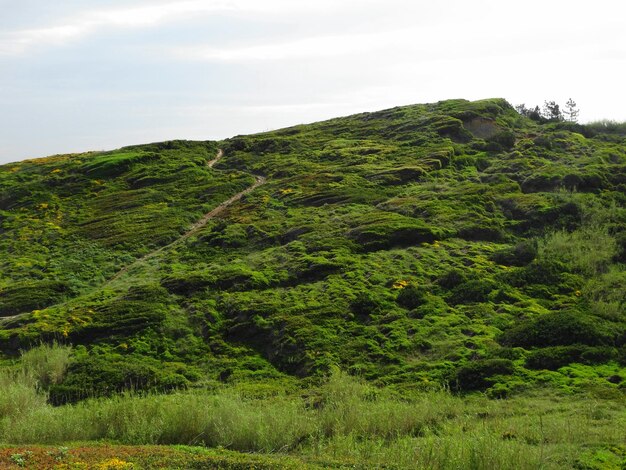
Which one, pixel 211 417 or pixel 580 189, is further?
pixel 580 189

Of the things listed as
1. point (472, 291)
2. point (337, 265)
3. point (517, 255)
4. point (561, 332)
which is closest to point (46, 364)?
point (337, 265)

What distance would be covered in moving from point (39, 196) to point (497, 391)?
48.9 metres

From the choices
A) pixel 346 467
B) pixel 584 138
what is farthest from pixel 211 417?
pixel 584 138

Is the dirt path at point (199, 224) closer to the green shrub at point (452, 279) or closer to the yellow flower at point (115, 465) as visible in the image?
the green shrub at point (452, 279)

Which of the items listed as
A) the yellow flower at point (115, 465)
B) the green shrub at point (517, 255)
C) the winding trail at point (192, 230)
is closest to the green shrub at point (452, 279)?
the green shrub at point (517, 255)

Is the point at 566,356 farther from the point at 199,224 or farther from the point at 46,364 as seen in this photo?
the point at 199,224

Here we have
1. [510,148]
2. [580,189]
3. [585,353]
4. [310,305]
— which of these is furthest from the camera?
[510,148]

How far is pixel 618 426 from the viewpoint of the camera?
1614 cm

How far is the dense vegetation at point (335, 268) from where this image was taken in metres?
25.6

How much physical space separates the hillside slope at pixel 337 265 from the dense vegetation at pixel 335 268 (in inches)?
5.3

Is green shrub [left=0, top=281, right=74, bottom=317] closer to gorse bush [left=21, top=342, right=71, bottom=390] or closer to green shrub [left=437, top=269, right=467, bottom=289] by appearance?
gorse bush [left=21, top=342, right=71, bottom=390]

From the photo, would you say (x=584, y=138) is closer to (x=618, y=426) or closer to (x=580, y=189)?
(x=580, y=189)

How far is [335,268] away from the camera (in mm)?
36062

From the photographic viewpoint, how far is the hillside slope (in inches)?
1027
